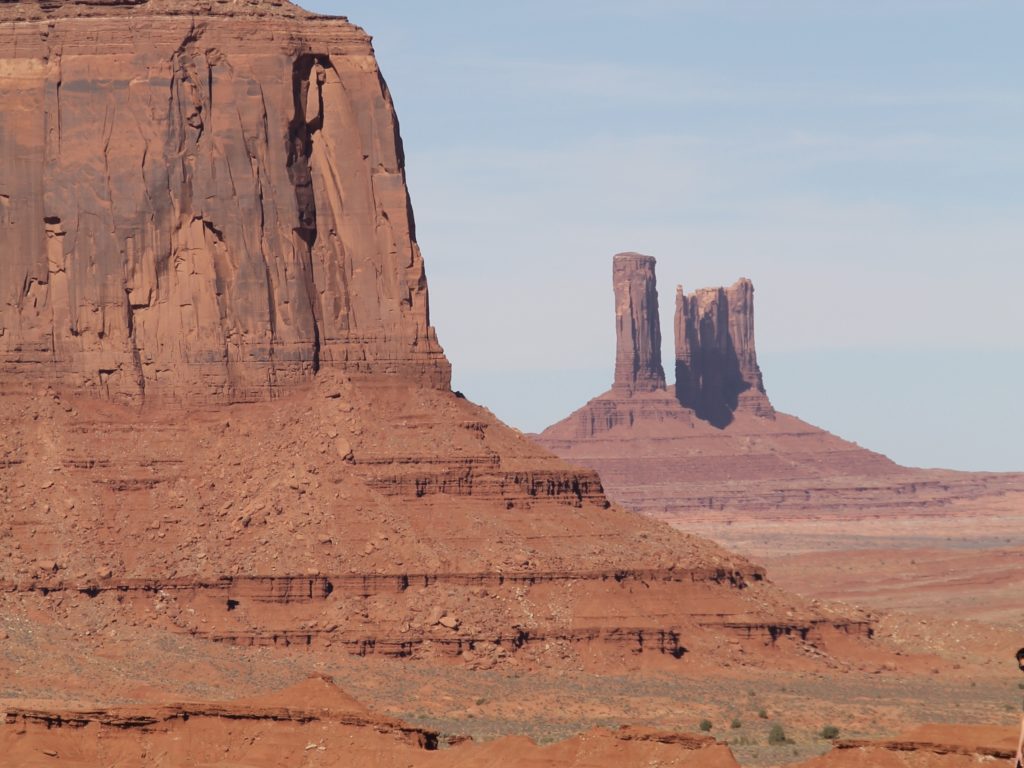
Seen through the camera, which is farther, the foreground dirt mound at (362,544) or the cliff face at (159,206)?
the cliff face at (159,206)

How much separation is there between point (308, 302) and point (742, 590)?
19.2 meters

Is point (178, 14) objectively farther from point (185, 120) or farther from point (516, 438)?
point (516, 438)

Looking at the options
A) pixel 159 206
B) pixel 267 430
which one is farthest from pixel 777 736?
pixel 159 206

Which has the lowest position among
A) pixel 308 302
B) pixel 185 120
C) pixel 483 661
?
pixel 483 661

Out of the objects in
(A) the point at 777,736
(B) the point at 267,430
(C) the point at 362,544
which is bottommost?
(A) the point at 777,736

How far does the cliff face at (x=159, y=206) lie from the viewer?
104 m

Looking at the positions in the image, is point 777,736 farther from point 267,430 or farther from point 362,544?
point 267,430

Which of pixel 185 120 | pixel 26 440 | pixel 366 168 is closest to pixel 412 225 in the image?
pixel 366 168

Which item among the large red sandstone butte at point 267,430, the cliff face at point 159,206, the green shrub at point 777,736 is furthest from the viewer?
the cliff face at point 159,206

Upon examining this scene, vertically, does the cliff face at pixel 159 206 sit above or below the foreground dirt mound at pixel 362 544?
above

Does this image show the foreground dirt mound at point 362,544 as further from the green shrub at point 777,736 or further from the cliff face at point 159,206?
the green shrub at point 777,736

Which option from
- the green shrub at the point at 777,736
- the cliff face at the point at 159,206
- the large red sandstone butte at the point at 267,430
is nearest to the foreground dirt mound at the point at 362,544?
the large red sandstone butte at the point at 267,430

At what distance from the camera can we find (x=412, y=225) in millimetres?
106938

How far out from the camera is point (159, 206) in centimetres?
10425
